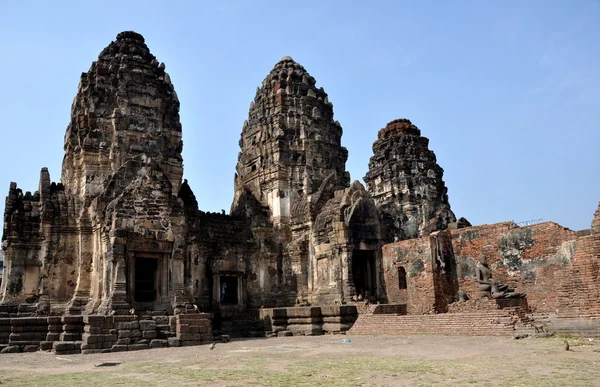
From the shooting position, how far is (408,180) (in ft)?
136

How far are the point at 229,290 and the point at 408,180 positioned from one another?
20.8 metres

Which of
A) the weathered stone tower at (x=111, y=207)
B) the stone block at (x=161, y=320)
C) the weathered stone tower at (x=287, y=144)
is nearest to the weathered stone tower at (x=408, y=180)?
the weathered stone tower at (x=287, y=144)

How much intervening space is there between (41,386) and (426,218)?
111 ft

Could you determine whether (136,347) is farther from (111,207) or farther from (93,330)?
(111,207)

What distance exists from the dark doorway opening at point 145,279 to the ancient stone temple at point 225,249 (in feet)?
0.17

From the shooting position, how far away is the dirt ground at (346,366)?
8.72m

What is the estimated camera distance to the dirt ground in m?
8.72

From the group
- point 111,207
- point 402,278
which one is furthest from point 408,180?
point 111,207

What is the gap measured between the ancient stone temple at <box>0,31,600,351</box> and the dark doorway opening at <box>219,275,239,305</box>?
0.06 meters

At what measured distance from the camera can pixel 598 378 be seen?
8.08 metres

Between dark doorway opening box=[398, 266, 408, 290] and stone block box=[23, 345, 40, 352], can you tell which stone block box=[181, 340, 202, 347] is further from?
dark doorway opening box=[398, 266, 408, 290]

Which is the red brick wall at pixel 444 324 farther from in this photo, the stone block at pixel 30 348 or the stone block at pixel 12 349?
the stone block at pixel 12 349

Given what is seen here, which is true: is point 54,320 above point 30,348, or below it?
above

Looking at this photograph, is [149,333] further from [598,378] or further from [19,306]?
[598,378]
